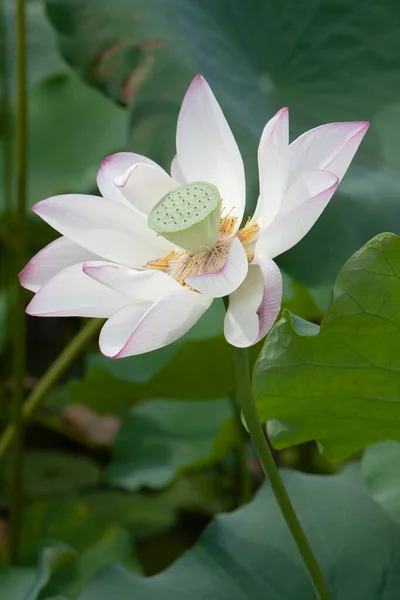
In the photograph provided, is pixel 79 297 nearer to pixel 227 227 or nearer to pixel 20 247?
pixel 227 227

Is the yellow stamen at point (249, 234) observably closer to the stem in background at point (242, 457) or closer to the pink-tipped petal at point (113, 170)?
the pink-tipped petal at point (113, 170)

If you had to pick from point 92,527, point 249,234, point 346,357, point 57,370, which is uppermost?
point 249,234

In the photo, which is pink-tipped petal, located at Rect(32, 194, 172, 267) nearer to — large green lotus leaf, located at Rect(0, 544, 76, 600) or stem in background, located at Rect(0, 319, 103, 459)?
large green lotus leaf, located at Rect(0, 544, 76, 600)

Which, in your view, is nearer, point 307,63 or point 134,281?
point 134,281

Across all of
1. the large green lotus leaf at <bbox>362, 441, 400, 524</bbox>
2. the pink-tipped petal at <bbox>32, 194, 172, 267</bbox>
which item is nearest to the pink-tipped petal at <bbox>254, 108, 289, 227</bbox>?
the pink-tipped petal at <bbox>32, 194, 172, 267</bbox>

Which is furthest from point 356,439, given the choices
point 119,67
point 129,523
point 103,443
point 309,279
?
point 103,443

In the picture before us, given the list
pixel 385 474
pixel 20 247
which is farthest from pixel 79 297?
pixel 20 247
